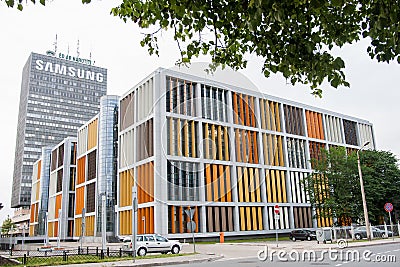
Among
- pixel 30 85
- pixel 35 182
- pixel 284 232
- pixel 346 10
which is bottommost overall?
pixel 284 232

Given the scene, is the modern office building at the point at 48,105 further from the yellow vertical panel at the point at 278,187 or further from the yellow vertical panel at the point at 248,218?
the yellow vertical panel at the point at 248,218

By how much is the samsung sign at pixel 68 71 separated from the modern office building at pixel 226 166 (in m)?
101

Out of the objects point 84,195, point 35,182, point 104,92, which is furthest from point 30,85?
point 84,195

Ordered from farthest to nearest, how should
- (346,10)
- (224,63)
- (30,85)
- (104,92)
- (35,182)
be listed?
(104,92) < (30,85) < (35,182) < (224,63) < (346,10)

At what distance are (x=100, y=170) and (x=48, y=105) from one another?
87661 mm

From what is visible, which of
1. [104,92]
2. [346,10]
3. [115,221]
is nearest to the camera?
[346,10]

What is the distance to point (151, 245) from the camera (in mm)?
25750

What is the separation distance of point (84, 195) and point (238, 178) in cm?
3120

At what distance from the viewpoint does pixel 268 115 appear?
190 ft

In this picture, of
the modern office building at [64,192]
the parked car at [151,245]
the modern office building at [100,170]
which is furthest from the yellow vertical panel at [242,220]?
the modern office building at [64,192]

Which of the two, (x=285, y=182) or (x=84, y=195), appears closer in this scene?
(x=285, y=182)

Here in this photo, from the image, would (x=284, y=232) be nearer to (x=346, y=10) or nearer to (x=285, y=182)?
(x=285, y=182)

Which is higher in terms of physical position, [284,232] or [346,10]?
[346,10]

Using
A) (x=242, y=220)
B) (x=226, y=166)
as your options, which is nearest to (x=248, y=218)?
(x=242, y=220)
